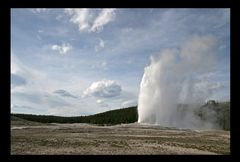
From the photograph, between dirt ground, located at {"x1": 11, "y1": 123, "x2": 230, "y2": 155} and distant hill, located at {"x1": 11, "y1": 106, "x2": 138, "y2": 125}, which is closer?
dirt ground, located at {"x1": 11, "y1": 123, "x2": 230, "y2": 155}

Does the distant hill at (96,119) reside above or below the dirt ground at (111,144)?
below

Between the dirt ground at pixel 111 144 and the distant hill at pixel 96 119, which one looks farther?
the distant hill at pixel 96 119

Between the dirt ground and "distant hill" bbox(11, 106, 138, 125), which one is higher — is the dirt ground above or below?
above

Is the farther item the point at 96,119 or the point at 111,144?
the point at 96,119

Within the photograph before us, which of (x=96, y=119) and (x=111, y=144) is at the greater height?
(x=111, y=144)
